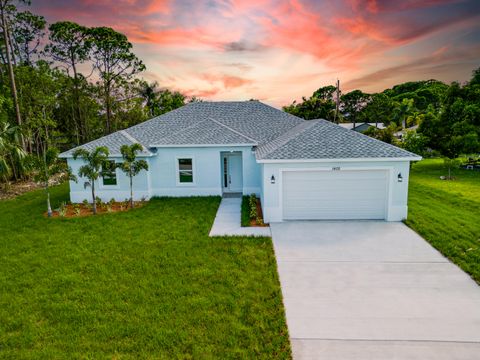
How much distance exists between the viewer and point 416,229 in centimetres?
990

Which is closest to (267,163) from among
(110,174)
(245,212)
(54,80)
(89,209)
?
(245,212)

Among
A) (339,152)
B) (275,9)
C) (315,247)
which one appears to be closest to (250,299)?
(315,247)

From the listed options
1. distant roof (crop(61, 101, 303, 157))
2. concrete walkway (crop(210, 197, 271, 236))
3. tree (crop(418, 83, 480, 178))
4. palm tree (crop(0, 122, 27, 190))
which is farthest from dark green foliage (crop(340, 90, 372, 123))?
palm tree (crop(0, 122, 27, 190))

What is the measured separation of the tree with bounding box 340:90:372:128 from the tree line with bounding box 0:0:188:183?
54.9 metres

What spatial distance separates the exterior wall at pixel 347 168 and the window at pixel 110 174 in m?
7.62

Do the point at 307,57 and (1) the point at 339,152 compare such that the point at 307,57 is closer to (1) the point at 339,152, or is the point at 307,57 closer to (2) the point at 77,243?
(1) the point at 339,152

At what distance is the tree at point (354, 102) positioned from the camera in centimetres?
6881

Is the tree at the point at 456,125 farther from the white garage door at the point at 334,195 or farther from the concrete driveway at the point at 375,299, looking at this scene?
the concrete driveway at the point at 375,299

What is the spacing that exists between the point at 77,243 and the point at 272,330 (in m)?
7.53

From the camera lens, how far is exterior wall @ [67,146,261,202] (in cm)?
1479

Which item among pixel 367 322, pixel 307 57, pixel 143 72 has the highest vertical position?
pixel 143 72

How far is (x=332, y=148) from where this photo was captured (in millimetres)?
11125

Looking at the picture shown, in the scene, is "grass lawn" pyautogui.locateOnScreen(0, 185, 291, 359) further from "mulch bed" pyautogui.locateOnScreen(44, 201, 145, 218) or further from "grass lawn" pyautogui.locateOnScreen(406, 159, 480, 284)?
"grass lawn" pyautogui.locateOnScreen(406, 159, 480, 284)

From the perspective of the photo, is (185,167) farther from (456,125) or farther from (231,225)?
(456,125)
